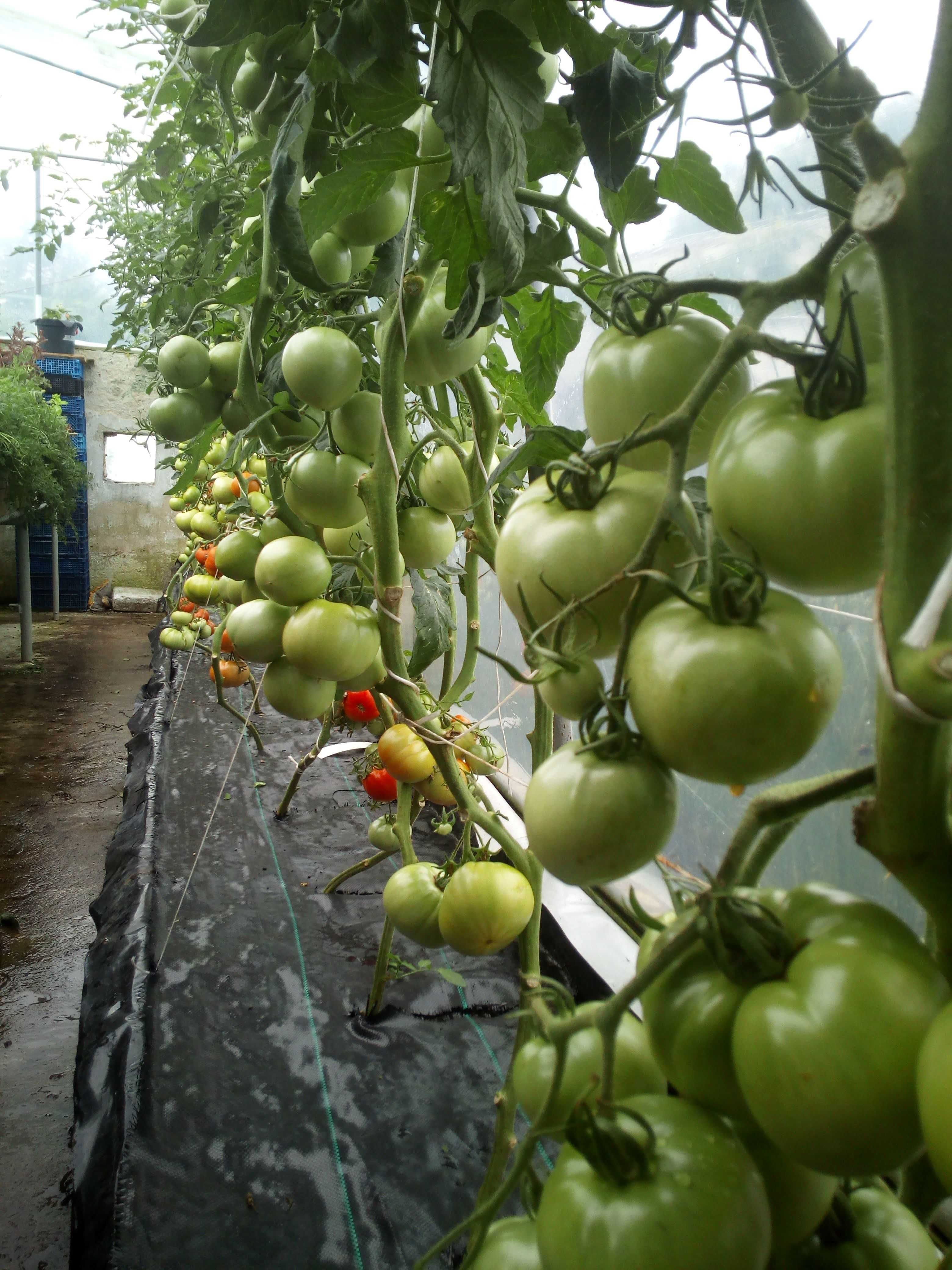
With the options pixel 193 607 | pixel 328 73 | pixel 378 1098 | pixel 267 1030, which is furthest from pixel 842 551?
pixel 193 607

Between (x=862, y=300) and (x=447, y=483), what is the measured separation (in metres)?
0.56

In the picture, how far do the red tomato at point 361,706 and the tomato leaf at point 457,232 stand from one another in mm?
880

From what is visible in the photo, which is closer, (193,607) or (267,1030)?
(267,1030)

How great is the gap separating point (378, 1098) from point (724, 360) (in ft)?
4.25

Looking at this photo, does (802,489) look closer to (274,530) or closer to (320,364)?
(320,364)

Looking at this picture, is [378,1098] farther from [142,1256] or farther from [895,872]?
[895,872]

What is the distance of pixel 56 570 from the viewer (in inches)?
278

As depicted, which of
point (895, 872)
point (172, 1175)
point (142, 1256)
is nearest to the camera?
point (895, 872)

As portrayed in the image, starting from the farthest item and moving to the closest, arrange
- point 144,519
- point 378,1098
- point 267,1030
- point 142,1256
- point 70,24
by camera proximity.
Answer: point 144,519
point 70,24
point 267,1030
point 378,1098
point 142,1256

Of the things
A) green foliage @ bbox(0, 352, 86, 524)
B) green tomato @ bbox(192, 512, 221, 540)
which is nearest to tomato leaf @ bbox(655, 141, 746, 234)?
green tomato @ bbox(192, 512, 221, 540)

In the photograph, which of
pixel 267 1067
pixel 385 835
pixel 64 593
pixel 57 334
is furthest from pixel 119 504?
pixel 267 1067

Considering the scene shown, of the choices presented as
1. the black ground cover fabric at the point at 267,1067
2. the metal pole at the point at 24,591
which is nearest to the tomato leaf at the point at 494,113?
the black ground cover fabric at the point at 267,1067

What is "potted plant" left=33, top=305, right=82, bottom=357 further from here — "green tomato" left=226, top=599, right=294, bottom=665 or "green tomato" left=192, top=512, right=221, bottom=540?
"green tomato" left=226, top=599, right=294, bottom=665

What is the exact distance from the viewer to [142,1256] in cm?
98
